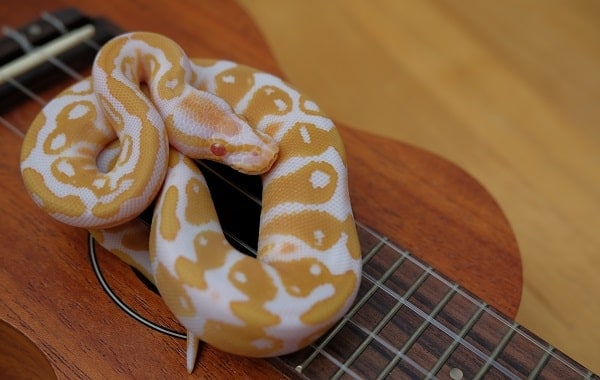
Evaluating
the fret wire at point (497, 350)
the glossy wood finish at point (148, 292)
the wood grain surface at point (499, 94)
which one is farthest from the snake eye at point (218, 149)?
the wood grain surface at point (499, 94)

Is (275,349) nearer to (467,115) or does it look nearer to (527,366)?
(527,366)

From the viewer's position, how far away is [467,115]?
1.91m

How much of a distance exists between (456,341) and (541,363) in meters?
0.14

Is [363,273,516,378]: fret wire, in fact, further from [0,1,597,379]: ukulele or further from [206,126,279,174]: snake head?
[206,126,279,174]: snake head

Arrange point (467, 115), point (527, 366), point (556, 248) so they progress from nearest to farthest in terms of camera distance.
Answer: point (527, 366)
point (556, 248)
point (467, 115)

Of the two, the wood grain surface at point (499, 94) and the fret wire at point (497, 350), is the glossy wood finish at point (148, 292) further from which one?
the wood grain surface at point (499, 94)

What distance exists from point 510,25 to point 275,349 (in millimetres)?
1527

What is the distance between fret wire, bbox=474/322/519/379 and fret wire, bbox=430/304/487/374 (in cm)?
5

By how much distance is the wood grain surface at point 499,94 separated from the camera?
164cm

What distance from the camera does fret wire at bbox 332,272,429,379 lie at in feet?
3.54

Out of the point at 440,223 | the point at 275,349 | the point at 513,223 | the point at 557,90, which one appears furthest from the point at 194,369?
the point at 557,90

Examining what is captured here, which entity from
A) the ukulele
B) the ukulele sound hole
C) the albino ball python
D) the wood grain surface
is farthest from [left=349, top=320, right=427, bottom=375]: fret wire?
the wood grain surface

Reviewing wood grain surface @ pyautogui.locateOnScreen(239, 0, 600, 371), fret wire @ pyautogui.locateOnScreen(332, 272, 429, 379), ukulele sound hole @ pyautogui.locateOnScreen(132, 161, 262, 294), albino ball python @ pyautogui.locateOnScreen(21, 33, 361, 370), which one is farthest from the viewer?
wood grain surface @ pyautogui.locateOnScreen(239, 0, 600, 371)

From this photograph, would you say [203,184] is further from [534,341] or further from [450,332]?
[534,341]
